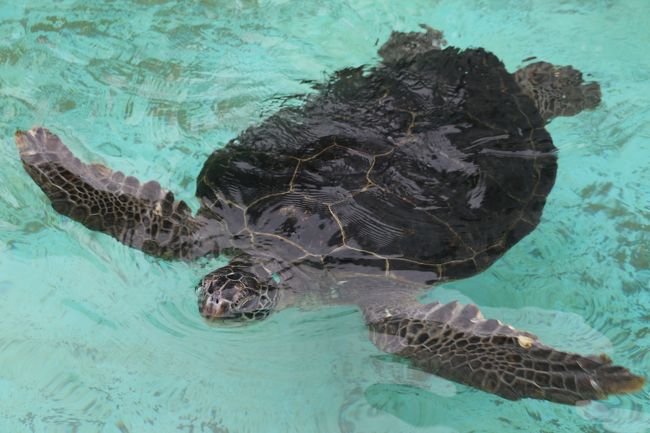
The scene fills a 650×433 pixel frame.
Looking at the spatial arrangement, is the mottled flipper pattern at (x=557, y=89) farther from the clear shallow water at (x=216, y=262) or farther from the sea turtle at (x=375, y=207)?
the sea turtle at (x=375, y=207)

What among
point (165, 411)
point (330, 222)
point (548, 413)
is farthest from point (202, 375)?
point (548, 413)

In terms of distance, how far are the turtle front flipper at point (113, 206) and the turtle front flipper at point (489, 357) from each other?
1383 mm

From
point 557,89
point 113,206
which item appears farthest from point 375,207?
point 557,89

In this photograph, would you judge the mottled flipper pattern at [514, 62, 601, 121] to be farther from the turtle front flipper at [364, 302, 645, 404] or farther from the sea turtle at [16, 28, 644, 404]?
the turtle front flipper at [364, 302, 645, 404]

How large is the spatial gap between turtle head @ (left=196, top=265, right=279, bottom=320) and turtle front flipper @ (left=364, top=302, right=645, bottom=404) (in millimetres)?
664

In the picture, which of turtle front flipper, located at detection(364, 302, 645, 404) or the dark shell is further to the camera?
the dark shell

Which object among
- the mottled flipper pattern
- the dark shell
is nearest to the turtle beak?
the dark shell

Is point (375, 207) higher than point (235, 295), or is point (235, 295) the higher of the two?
point (375, 207)

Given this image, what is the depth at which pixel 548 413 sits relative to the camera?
3.31 meters

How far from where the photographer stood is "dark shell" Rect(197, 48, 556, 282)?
3.46 metres

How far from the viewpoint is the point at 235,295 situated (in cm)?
334

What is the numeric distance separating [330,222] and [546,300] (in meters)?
1.60

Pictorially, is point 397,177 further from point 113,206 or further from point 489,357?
point 113,206

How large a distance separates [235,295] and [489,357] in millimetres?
1466
